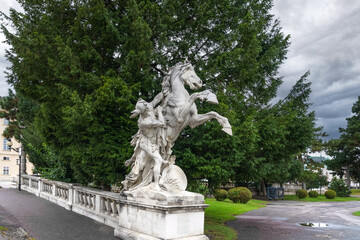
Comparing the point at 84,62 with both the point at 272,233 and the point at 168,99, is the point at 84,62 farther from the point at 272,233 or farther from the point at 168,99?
the point at 272,233

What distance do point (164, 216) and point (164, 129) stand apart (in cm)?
195

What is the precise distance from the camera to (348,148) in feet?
136

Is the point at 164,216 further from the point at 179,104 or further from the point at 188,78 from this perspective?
the point at 188,78

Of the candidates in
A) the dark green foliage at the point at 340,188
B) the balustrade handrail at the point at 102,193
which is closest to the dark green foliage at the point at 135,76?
the balustrade handrail at the point at 102,193

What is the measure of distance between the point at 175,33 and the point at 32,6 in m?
4.62

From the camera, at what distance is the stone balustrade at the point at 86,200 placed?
7.90 m

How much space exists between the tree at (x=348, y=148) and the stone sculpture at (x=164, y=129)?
131ft

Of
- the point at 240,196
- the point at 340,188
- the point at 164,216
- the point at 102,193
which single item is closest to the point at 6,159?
the point at 240,196

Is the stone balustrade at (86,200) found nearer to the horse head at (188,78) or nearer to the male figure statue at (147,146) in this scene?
the male figure statue at (147,146)

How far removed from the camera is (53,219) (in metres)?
8.58

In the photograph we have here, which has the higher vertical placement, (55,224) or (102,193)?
(102,193)

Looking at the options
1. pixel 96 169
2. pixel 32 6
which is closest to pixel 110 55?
pixel 32 6

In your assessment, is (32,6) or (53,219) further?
(32,6)

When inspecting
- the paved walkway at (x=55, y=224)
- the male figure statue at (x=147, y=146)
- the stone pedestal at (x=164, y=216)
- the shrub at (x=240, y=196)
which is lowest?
the shrub at (x=240, y=196)
